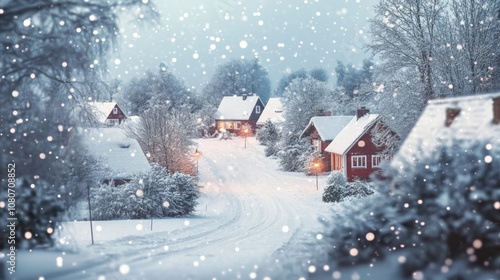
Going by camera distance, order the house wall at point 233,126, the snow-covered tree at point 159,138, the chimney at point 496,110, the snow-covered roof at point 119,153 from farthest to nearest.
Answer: the house wall at point 233,126
the snow-covered tree at point 159,138
the snow-covered roof at point 119,153
the chimney at point 496,110

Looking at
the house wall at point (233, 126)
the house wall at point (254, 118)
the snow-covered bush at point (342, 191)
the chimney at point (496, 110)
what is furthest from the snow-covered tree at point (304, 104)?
the chimney at point (496, 110)

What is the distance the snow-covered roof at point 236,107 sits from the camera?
44.3 metres

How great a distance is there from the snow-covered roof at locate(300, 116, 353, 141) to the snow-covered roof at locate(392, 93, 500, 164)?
18.9m

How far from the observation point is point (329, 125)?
25828 mm

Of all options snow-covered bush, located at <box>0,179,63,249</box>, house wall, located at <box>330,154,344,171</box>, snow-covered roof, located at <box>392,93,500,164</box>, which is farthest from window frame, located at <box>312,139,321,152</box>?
snow-covered bush, located at <box>0,179,63,249</box>

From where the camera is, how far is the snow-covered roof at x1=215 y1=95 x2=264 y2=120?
145 ft

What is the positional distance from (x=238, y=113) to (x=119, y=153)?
28.8m

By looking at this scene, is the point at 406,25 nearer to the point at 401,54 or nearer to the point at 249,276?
the point at 401,54

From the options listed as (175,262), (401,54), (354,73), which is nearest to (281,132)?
(354,73)

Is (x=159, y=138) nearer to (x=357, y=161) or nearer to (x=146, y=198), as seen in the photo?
(x=146, y=198)

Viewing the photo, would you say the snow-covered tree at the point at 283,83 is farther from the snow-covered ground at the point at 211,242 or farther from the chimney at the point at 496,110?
the chimney at the point at 496,110

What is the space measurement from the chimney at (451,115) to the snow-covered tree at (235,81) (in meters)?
40.9

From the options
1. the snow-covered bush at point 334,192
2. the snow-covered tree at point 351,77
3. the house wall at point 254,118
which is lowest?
the snow-covered bush at point 334,192

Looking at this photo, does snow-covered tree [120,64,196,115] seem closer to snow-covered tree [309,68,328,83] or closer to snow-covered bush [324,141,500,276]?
snow-covered tree [309,68,328,83]
